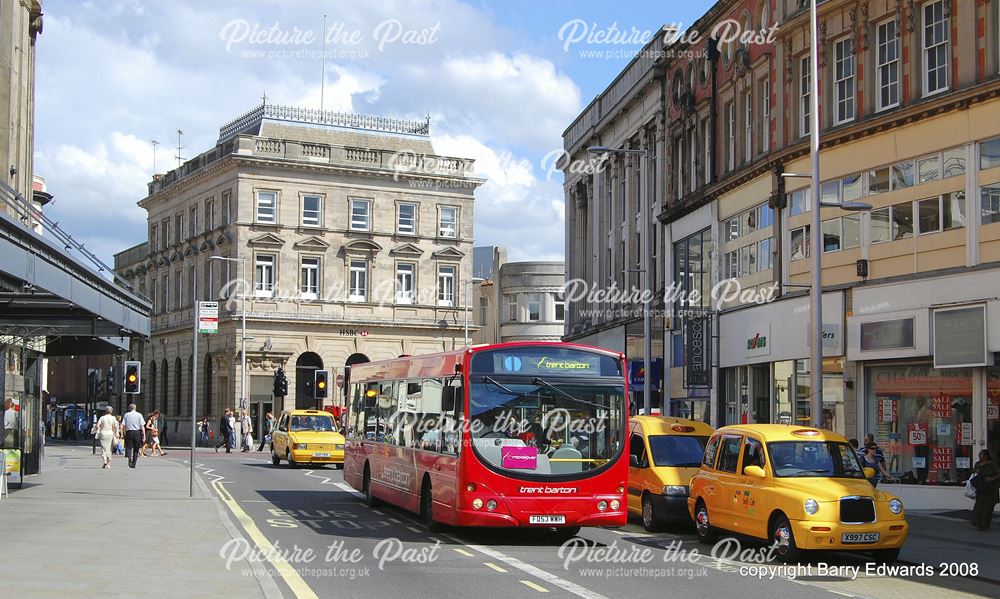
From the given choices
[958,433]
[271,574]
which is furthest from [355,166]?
[271,574]

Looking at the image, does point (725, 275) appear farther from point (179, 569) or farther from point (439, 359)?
point (179, 569)

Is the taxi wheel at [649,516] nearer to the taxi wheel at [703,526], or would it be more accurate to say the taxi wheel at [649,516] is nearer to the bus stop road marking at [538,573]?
the taxi wheel at [703,526]

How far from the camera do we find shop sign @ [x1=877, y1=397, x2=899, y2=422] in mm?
28027

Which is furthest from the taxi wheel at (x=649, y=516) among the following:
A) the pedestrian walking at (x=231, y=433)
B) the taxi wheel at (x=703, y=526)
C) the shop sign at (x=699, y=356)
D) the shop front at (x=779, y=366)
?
the pedestrian walking at (x=231, y=433)

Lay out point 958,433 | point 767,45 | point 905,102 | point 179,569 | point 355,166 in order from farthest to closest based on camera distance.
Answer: point 355,166
point 767,45
point 905,102
point 958,433
point 179,569

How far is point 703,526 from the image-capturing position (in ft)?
62.0

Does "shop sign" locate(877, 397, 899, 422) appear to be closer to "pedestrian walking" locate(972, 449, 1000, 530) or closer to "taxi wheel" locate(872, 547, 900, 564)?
"pedestrian walking" locate(972, 449, 1000, 530)

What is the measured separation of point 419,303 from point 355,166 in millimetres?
9399

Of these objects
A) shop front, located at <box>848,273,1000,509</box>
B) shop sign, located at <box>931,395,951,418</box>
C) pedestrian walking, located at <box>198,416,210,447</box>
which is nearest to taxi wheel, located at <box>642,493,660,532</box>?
shop front, located at <box>848,273,1000,509</box>

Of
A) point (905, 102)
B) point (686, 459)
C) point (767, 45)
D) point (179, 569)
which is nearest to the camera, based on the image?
point (179, 569)

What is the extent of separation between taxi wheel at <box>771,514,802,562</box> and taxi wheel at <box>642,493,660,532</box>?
4180mm

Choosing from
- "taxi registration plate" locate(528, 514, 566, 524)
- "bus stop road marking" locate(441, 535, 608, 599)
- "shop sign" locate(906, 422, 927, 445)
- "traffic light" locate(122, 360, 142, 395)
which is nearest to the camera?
"bus stop road marking" locate(441, 535, 608, 599)

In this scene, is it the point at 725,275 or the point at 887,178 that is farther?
the point at 725,275

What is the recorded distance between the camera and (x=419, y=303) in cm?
7688
